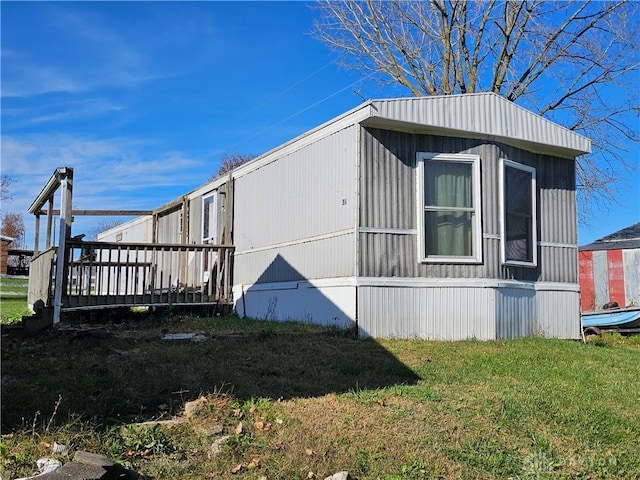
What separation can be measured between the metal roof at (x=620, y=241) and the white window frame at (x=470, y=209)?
10.2m

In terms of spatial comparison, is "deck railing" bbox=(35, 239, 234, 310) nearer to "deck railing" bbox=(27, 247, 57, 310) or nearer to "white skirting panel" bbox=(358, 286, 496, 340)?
"deck railing" bbox=(27, 247, 57, 310)

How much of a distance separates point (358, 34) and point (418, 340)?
15080 mm

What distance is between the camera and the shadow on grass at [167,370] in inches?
188

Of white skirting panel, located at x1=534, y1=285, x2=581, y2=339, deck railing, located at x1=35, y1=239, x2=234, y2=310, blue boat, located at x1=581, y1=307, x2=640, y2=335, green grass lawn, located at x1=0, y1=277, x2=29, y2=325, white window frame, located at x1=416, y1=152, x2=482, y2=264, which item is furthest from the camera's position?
green grass lawn, located at x1=0, y1=277, x2=29, y2=325

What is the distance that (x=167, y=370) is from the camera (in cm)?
583

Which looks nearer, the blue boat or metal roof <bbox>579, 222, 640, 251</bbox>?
the blue boat

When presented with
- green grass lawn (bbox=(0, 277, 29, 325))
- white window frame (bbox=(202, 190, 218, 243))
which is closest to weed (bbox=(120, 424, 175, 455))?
white window frame (bbox=(202, 190, 218, 243))

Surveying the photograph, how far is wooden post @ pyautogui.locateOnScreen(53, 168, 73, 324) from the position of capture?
8.95 meters

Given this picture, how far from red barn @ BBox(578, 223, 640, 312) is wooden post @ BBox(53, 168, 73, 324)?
44.5 feet

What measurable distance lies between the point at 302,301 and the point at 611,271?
38.9 ft

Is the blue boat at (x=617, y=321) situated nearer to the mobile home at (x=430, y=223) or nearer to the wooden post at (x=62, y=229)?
the mobile home at (x=430, y=223)

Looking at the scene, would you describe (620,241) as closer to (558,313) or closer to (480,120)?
(558,313)

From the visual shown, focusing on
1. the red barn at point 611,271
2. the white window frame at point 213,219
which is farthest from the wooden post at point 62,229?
the red barn at point 611,271

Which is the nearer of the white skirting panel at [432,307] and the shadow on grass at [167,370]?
the shadow on grass at [167,370]
